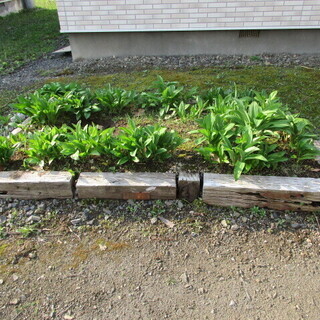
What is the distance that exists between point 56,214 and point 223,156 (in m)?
1.58

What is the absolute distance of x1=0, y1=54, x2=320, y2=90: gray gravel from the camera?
6637 mm

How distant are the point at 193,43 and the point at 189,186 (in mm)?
5342

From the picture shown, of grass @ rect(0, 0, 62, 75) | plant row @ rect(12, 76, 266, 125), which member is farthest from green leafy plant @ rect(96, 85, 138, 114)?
grass @ rect(0, 0, 62, 75)

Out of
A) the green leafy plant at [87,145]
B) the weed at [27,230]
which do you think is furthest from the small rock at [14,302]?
the green leafy plant at [87,145]

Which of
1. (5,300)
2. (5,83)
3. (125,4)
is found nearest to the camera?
(5,300)

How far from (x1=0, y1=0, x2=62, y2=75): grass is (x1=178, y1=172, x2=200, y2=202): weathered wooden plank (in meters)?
6.13

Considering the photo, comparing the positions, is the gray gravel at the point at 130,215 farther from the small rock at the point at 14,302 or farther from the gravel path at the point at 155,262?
the small rock at the point at 14,302

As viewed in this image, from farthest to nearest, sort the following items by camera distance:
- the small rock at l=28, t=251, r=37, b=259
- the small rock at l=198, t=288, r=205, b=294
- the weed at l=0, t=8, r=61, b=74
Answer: the weed at l=0, t=8, r=61, b=74 → the small rock at l=28, t=251, r=37, b=259 → the small rock at l=198, t=288, r=205, b=294

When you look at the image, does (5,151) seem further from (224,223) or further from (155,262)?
(224,223)

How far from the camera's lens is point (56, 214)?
2859 mm

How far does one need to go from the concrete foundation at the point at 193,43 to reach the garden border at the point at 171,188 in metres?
5.21

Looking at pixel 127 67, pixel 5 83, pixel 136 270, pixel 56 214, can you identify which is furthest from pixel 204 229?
pixel 5 83

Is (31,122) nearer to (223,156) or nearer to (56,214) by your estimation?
(56,214)

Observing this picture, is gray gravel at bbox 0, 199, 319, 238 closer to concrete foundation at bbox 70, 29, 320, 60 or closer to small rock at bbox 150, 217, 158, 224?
small rock at bbox 150, 217, 158, 224
